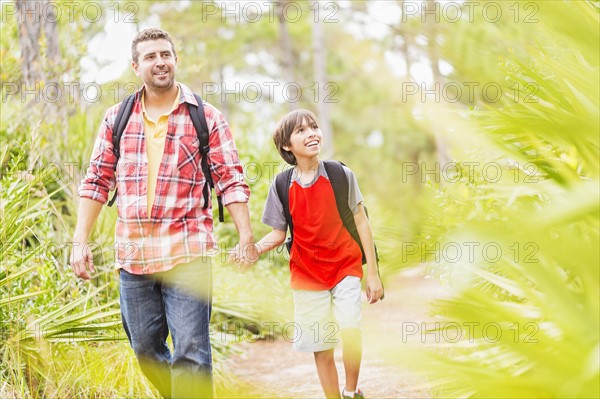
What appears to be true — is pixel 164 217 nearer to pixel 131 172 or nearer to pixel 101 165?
pixel 131 172

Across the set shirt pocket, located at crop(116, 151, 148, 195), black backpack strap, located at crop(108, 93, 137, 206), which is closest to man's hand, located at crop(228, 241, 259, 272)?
shirt pocket, located at crop(116, 151, 148, 195)

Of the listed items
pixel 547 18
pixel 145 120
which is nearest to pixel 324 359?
pixel 145 120

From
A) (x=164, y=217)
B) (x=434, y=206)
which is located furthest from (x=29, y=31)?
(x=434, y=206)

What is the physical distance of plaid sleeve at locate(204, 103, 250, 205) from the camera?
3641 mm

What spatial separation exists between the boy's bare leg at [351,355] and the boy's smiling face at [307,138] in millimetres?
884

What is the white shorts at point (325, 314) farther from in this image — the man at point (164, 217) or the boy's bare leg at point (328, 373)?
the man at point (164, 217)

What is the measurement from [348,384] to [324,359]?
0.17 meters

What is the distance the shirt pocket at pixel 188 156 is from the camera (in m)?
3.58

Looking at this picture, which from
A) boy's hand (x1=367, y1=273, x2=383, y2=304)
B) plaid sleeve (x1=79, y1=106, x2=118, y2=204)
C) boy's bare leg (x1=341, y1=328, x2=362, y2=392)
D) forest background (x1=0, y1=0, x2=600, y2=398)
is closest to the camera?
forest background (x1=0, y1=0, x2=600, y2=398)

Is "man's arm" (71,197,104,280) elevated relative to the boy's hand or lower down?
elevated

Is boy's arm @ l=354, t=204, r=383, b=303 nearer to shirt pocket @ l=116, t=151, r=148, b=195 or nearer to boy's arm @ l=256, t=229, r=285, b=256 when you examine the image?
boy's arm @ l=256, t=229, r=285, b=256

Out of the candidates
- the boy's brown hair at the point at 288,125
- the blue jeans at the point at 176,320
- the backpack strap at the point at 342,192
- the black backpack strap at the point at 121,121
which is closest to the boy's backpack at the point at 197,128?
the black backpack strap at the point at 121,121

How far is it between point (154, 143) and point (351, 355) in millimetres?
1391

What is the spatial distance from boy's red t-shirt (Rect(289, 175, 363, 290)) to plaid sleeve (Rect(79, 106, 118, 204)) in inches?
35.6
